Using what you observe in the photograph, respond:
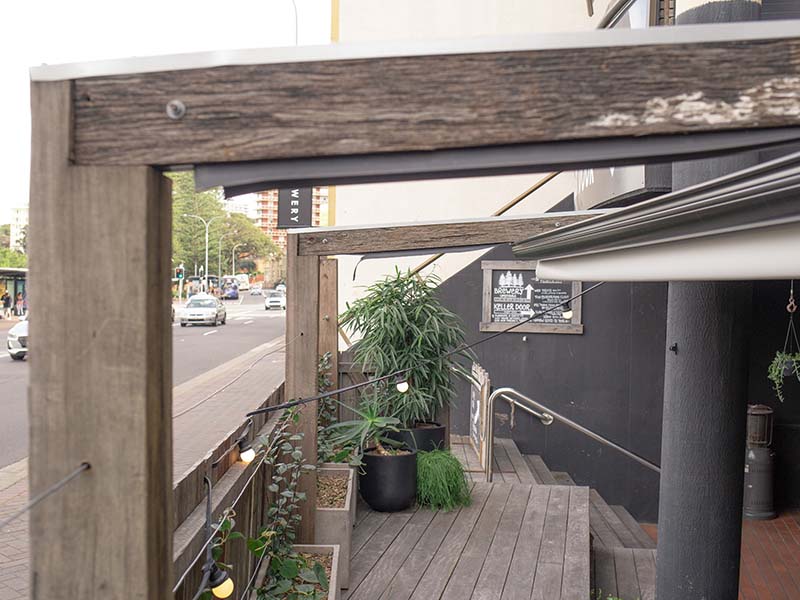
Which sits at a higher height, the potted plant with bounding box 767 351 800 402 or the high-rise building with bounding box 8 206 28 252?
the high-rise building with bounding box 8 206 28 252

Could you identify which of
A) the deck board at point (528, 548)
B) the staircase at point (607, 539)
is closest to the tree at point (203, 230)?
the staircase at point (607, 539)

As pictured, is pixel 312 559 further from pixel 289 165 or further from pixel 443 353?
pixel 289 165

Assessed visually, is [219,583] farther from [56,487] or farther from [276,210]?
[276,210]

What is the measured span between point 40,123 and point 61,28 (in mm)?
17866

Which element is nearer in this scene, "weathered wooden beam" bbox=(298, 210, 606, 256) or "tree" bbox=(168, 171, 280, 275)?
"weathered wooden beam" bbox=(298, 210, 606, 256)

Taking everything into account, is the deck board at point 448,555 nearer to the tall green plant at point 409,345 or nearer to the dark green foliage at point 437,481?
the dark green foliage at point 437,481

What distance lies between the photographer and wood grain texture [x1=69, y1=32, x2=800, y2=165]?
3.25 feet

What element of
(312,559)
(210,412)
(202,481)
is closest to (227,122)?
(202,481)

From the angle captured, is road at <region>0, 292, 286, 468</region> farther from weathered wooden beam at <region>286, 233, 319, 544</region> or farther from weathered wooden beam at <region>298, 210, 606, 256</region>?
weathered wooden beam at <region>298, 210, 606, 256</region>

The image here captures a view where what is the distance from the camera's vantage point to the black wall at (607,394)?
833cm

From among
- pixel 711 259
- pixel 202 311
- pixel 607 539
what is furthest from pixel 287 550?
pixel 202 311

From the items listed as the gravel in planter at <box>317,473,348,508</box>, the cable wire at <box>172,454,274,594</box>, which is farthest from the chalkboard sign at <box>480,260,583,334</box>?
the cable wire at <box>172,454,274,594</box>

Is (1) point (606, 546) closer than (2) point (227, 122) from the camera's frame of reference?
No

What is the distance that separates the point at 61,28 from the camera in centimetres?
1678
